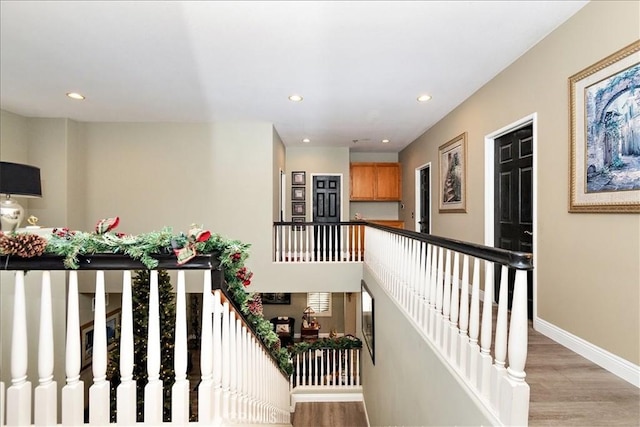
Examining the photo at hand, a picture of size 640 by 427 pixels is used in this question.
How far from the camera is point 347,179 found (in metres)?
6.95

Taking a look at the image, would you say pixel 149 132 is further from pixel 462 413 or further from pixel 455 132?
pixel 462 413

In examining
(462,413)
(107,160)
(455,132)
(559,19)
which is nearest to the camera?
(462,413)

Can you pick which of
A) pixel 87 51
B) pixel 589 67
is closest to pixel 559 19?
pixel 589 67

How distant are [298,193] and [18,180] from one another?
459cm

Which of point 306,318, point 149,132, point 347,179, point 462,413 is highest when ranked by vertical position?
point 149,132

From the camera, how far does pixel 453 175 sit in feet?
14.8

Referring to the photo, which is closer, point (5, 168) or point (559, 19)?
point (559, 19)

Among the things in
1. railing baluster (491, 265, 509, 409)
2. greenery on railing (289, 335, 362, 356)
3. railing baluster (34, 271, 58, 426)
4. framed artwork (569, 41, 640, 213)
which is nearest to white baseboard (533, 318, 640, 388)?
framed artwork (569, 41, 640, 213)

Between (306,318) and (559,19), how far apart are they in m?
8.30

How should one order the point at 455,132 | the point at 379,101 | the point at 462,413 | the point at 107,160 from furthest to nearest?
1. the point at 107,160
2. the point at 455,132
3. the point at 379,101
4. the point at 462,413

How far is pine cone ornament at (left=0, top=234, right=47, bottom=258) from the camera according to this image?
1.09 meters

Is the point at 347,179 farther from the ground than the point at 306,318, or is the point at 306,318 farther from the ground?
the point at 347,179

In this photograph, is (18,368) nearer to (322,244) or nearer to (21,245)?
(21,245)

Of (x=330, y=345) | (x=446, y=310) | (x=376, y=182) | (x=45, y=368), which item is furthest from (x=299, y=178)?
(x=45, y=368)
